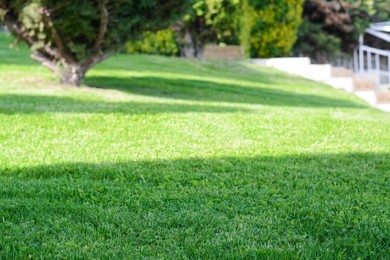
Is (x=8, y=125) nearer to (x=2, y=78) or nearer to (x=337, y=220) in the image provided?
(x=337, y=220)

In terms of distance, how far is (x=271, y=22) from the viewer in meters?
18.3

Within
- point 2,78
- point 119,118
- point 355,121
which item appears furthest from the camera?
point 2,78

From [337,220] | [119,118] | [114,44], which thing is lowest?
[337,220]

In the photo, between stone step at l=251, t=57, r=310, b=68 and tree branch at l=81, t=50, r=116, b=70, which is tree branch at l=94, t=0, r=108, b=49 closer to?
tree branch at l=81, t=50, r=116, b=70

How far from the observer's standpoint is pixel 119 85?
10.7 m

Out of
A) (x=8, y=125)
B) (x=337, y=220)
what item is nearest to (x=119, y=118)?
(x=8, y=125)

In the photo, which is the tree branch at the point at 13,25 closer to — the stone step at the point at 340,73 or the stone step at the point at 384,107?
the stone step at the point at 384,107

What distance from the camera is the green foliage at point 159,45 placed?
18.3 meters

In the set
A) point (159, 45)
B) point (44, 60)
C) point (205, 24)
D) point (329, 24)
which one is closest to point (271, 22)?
point (205, 24)

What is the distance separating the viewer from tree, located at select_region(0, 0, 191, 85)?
8875 mm

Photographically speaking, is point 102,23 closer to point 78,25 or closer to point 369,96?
point 78,25

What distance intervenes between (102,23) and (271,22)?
33.1ft

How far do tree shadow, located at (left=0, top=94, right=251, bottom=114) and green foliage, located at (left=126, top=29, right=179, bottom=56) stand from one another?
32.7 feet

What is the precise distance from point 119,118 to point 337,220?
3.70 meters
